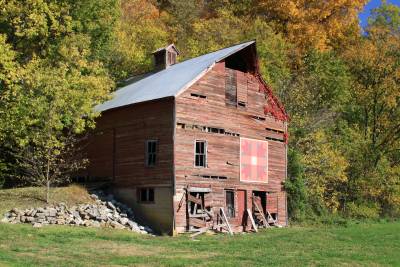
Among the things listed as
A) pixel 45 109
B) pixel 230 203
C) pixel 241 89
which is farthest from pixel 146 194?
pixel 241 89

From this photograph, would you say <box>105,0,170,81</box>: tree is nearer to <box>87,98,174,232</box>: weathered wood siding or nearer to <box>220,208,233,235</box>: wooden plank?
<box>87,98,174,232</box>: weathered wood siding

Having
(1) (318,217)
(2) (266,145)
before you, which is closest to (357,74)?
(1) (318,217)

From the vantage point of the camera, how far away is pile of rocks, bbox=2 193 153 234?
24.4 m

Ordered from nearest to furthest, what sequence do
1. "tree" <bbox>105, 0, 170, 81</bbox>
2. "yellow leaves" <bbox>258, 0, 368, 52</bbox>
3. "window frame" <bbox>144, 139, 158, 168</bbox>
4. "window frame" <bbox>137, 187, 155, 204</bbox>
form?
1. "window frame" <bbox>137, 187, 155, 204</bbox>
2. "window frame" <bbox>144, 139, 158, 168</bbox>
3. "tree" <bbox>105, 0, 170, 81</bbox>
4. "yellow leaves" <bbox>258, 0, 368, 52</bbox>

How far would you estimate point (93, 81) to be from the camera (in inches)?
1161

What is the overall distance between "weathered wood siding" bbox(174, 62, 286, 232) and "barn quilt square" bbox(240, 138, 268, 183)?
292 millimetres

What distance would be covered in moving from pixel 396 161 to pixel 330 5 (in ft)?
59.2

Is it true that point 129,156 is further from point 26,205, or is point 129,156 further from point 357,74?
point 357,74

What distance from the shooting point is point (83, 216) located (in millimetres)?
25531

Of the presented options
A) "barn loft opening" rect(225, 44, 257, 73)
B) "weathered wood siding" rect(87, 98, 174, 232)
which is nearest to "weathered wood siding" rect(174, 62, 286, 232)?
"weathered wood siding" rect(87, 98, 174, 232)

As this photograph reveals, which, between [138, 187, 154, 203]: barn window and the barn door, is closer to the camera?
[138, 187, 154, 203]: barn window

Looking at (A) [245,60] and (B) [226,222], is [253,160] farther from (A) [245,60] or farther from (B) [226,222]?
(A) [245,60]

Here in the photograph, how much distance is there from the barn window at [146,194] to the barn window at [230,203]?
13.1 feet

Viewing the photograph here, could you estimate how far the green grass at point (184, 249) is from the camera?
16703mm
